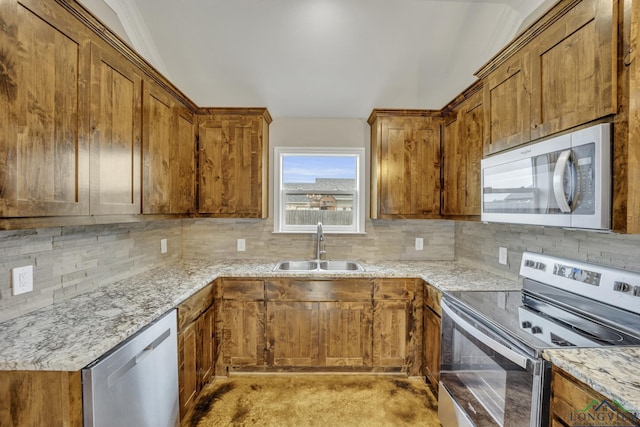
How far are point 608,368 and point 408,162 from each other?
80.0 inches

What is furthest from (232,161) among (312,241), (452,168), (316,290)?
(452,168)

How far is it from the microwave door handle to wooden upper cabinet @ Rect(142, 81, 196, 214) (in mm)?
2261

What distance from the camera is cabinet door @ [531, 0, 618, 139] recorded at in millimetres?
1106

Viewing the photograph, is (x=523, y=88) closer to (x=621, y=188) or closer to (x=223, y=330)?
(x=621, y=188)

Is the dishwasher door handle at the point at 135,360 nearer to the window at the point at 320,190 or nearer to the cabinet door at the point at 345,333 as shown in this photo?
the cabinet door at the point at 345,333

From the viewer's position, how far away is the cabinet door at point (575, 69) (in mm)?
1106

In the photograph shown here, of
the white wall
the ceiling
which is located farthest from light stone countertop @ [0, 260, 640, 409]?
the ceiling

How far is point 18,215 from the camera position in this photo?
1.04 metres

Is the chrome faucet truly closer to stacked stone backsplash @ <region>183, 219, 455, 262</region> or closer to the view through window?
stacked stone backsplash @ <region>183, 219, 455, 262</region>

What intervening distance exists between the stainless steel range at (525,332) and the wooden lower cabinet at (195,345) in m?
1.65

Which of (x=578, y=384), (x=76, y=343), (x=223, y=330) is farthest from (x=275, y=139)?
(x=578, y=384)

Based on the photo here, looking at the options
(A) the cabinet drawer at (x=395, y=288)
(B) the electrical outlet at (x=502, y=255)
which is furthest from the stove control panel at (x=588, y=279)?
(A) the cabinet drawer at (x=395, y=288)

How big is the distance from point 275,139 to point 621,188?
8.72 feet

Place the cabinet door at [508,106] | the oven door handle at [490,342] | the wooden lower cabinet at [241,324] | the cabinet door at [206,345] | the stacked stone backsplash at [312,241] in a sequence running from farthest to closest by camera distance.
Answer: the stacked stone backsplash at [312,241] < the wooden lower cabinet at [241,324] < the cabinet door at [206,345] < the cabinet door at [508,106] < the oven door handle at [490,342]
